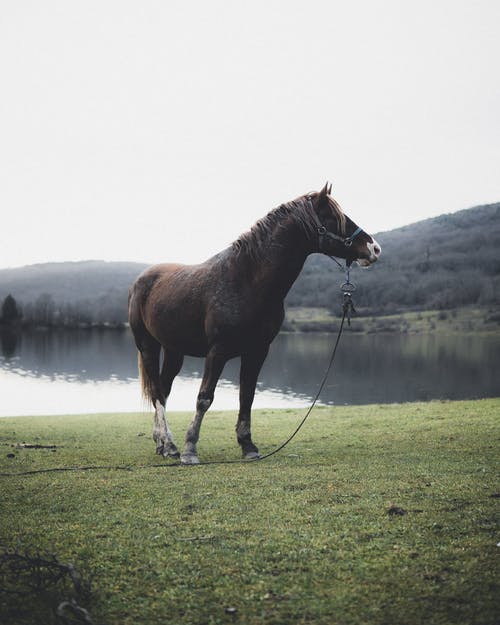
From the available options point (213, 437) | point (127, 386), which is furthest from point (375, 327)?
point (213, 437)

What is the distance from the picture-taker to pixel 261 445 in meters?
10.1

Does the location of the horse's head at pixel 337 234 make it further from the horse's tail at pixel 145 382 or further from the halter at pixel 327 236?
the horse's tail at pixel 145 382

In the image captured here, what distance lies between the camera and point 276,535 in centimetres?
465

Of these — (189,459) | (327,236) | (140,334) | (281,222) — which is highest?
(281,222)

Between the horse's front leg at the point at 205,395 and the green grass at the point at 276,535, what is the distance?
58 cm

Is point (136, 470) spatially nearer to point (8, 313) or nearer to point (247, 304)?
point (247, 304)

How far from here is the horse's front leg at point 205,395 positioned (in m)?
8.27

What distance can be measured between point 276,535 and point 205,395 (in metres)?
3.95

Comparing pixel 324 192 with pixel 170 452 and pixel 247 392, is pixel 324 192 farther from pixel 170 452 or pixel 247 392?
pixel 170 452

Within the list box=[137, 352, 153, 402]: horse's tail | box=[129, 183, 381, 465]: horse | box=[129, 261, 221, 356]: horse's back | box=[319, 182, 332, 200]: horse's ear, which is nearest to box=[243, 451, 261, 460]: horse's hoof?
box=[129, 183, 381, 465]: horse

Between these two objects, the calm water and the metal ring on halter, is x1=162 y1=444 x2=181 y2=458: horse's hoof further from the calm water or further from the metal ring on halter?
the calm water

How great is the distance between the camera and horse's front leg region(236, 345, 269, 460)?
8.68 meters

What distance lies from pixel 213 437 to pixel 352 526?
7.21 m

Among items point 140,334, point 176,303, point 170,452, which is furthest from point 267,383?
point 176,303
